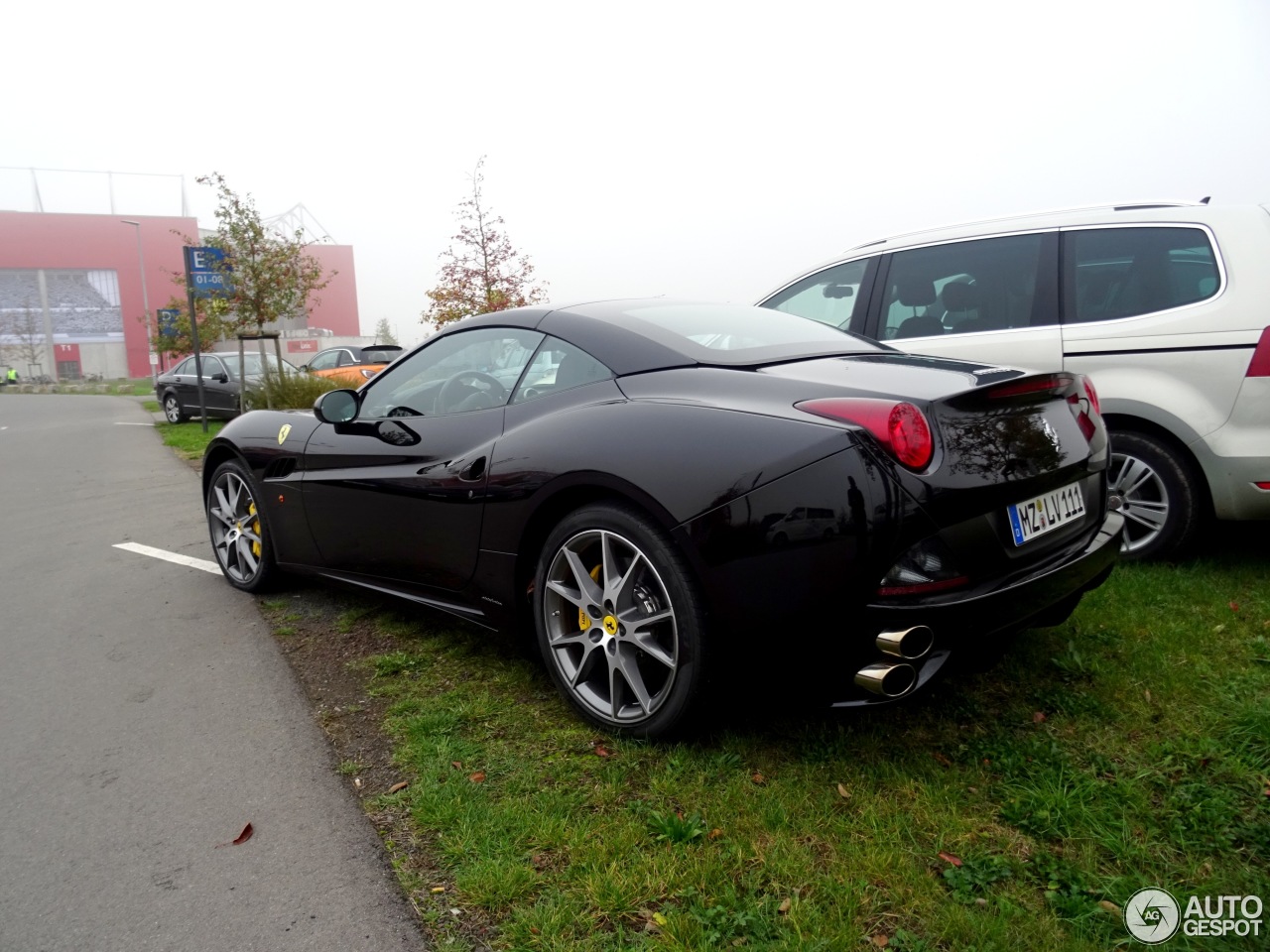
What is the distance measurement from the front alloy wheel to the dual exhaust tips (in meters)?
3.38

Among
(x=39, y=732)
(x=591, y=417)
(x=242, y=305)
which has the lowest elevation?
(x=39, y=732)

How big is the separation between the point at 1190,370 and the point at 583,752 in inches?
129

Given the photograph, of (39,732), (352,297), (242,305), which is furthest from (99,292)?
(39,732)

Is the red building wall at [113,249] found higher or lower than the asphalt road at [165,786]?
higher

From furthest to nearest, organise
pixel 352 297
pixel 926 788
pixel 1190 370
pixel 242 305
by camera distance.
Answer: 1. pixel 352 297
2. pixel 242 305
3. pixel 1190 370
4. pixel 926 788

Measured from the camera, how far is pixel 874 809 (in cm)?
239

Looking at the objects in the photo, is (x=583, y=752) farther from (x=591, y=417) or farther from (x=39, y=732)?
(x=39, y=732)

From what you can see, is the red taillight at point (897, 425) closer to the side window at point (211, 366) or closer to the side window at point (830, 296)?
the side window at point (830, 296)

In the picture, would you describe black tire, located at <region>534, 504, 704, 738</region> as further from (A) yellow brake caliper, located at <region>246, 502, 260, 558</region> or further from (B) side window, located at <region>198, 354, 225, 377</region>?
(B) side window, located at <region>198, 354, 225, 377</region>

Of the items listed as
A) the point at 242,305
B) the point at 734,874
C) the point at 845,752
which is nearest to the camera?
the point at 734,874

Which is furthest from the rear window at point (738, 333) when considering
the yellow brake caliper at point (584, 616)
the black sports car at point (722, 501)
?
the yellow brake caliper at point (584, 616)

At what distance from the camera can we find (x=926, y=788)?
2.48 metres

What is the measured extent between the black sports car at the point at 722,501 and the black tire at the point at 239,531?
1130 mm

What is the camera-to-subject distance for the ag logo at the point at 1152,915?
1.90 m
